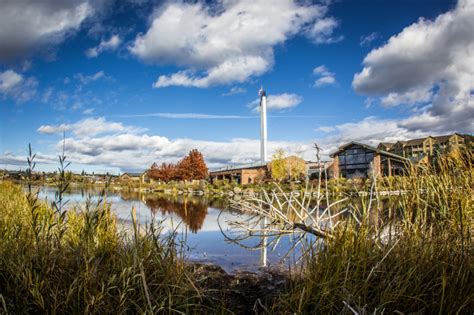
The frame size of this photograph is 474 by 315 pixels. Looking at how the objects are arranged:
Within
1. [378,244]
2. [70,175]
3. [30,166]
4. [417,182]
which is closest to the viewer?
[30,166]

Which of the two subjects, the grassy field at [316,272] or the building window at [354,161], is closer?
the grassy field at [316,272]

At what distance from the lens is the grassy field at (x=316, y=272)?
240cm

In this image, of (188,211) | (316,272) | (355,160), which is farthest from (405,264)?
(355,160)

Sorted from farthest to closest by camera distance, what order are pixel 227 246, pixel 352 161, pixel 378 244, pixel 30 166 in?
pixel 352 161, pixel 227 246, pixel 378 244, pixel 30 166

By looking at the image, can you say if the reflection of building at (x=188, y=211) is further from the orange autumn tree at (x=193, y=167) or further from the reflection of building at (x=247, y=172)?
the orange autumn tree at (x=193, y=167)

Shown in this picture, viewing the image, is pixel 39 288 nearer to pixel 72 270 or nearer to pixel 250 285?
pixel 72 270

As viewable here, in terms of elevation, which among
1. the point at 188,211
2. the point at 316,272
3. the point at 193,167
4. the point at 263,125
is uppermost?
the point at 263,125

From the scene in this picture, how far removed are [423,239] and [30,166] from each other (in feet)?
11.4

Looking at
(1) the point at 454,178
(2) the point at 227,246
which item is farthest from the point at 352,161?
(1) the point at 454,178

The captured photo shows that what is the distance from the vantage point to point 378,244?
3.21m

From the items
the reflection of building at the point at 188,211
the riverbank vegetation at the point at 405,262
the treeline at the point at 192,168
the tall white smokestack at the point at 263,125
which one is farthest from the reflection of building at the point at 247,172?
the riverbank vegetation at the point at 405,262

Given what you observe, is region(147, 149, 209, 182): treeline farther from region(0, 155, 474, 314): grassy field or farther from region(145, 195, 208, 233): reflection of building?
region(0, 155, 474, 314): grassy field

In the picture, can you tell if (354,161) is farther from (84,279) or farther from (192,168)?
(84,279)

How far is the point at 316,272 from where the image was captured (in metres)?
2.64
